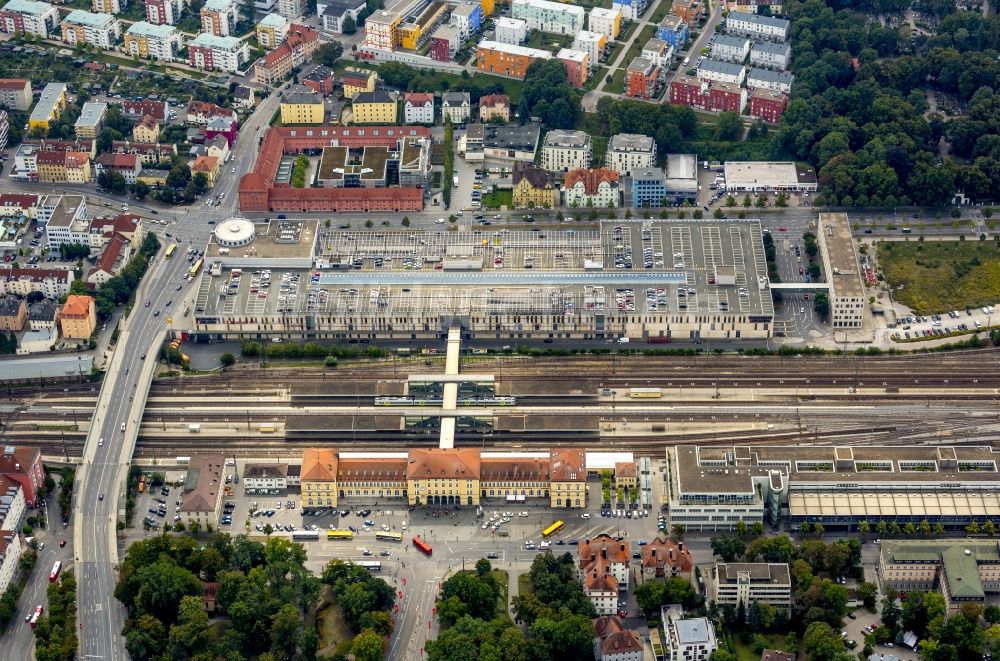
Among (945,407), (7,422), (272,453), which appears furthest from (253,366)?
(945,407)

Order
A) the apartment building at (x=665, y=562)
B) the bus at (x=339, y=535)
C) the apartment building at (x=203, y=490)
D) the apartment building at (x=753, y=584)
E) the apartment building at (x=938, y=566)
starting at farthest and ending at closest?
the apartment building at (x=203, y=490)
the bus at (x=339, y=535)
the apartment building at (x=665, y=562)
the apartment building at (x=938, y=566)
the apartment building at (x=753, y=584)

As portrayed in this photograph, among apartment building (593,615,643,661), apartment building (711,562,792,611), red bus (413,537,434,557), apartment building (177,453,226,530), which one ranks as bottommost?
apartment building (593,615,643,661)

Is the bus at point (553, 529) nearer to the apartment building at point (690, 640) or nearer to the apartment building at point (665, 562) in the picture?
the apartment building at point (665, 562)

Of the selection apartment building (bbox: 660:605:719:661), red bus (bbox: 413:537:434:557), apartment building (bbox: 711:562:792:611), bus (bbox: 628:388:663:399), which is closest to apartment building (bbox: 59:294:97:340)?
red bus (bbox: 413:537:434:557)

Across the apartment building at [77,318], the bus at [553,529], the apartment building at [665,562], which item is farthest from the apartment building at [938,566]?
the apartment building at [77,318]

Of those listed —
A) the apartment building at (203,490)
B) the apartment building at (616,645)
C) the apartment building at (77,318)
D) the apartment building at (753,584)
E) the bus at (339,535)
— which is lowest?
the apartment building at (616,645)

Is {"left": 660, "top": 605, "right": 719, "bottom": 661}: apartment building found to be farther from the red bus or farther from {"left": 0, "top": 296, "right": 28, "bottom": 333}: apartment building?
{"left": 0, "top": 296, "right": 28, "bottom": 333}: apartment building
